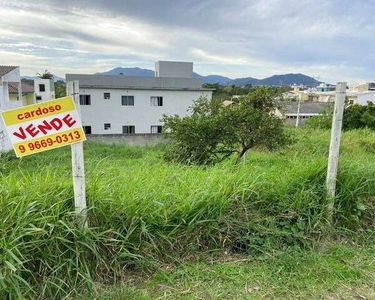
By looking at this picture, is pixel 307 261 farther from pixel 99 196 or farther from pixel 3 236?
pixel 3 236

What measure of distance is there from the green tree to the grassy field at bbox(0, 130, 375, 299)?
3.06 meters

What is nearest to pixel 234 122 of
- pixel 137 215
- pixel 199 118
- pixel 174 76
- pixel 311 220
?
pixel 199 118

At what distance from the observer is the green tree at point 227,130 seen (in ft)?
18.1

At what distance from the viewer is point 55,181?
6.37ft

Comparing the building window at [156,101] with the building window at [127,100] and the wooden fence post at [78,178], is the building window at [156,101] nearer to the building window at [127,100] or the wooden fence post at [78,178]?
the building window at [127,100]

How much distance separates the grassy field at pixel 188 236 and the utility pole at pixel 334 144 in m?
0.07

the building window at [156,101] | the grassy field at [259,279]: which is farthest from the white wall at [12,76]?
the grassy field at [259,279]

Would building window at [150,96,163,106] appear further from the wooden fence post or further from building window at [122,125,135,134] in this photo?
the wooden fence post

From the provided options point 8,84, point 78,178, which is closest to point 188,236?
point 78,178

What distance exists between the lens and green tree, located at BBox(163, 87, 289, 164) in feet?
18.1

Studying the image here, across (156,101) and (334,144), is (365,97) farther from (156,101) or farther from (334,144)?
(334,144)

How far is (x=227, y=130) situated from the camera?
5.55 meters

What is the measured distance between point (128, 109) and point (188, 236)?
2244 cm

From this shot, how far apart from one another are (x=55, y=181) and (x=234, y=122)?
160 inches
